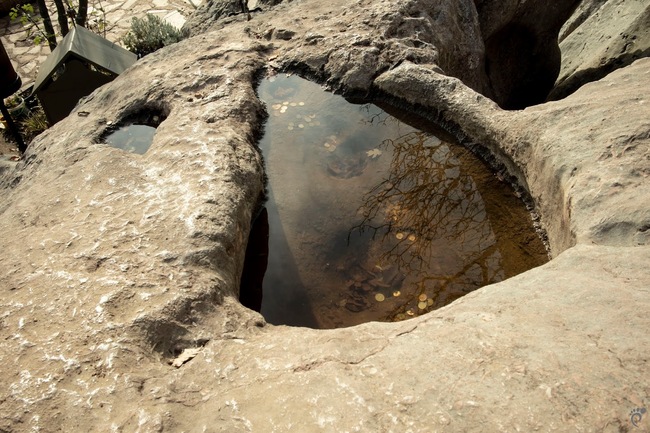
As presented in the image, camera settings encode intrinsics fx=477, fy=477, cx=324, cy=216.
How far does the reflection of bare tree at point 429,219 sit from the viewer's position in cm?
297

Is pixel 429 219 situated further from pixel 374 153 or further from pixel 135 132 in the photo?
pixel 135 132

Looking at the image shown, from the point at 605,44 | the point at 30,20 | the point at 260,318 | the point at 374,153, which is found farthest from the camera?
the point at 30,20

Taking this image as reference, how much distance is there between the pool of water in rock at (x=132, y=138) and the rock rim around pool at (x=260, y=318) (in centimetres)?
20

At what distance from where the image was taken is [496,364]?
1.76m

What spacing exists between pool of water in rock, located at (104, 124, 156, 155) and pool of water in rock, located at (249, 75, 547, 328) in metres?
1.01

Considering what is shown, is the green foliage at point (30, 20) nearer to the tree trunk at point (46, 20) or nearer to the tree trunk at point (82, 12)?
the tree trunk at point (46, 20)

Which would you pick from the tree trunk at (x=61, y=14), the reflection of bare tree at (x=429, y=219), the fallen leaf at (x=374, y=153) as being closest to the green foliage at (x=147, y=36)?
the tree trunk at (x=61, y=14)

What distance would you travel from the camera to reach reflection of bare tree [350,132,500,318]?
9.75ft

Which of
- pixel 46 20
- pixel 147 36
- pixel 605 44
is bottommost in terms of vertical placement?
pixel 605 44

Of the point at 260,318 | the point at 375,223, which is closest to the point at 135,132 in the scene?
the point at 375,223

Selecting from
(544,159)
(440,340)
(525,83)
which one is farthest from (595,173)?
(525,83)

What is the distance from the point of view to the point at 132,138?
13.5 feet

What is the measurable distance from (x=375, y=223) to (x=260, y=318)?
3.91ft

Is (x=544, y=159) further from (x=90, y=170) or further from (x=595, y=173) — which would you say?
(x=90, y=170)
